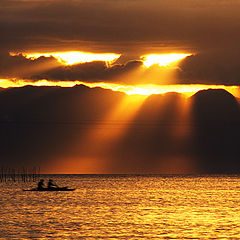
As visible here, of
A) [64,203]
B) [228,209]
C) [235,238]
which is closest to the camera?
[235,238]

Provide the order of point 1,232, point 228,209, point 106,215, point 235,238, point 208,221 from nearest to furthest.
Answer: point 235,238 → point 1,232 → point 208,221 → point 106,215 → point 228,209

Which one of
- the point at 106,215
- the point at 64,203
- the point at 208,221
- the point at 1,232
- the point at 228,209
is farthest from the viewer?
the point at 64,203

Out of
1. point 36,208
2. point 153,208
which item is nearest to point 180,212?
point 153,208

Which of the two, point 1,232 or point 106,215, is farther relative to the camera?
point 106,215

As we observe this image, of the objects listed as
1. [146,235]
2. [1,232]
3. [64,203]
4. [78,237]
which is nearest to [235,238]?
[146,235]

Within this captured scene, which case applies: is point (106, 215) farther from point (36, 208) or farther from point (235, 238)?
point (235, 238)

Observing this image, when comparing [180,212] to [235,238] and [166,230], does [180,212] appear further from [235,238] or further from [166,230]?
[235,238]

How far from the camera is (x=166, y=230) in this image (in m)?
82.2

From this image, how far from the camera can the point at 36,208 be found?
11956 centimetres

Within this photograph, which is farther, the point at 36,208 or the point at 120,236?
the point at 36,208

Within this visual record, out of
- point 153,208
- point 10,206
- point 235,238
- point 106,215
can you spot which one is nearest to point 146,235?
point 235,238

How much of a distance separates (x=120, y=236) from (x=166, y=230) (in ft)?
24.0

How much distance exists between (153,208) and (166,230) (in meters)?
36.2

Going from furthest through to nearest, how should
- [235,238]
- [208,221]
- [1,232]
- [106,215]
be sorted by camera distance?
[106,215], [208,221], [1,232], [235,238]
